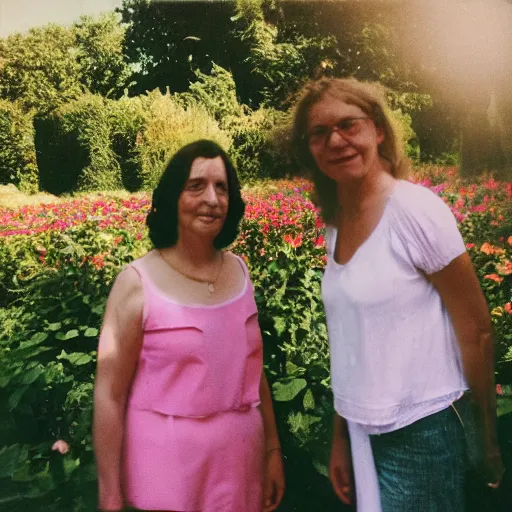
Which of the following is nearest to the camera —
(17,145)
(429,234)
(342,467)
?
(429,234)

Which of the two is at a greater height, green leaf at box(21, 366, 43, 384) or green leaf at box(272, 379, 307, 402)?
green leaf at box(21, 366, 43, 384)

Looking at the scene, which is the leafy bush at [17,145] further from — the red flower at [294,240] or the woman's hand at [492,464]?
the woman's hand at [492,464]

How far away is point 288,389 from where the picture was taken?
5.48 feet

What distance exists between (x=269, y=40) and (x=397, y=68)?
1.31ft

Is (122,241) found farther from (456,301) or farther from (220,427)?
(456,301)

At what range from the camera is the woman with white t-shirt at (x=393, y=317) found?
117 cm

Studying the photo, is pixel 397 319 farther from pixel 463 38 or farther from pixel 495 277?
pixel 463 38

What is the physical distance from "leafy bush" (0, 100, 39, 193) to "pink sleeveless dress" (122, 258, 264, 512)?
0.67 metres

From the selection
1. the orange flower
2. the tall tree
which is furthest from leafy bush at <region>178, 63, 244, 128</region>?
the orange flower

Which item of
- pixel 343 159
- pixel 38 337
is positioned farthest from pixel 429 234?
pixel 38 337

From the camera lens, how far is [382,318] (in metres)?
1.22

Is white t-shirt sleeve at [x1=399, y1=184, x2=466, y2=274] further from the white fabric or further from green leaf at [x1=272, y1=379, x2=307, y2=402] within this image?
green leaf at [x1=272, y1=379, x2=307, y2=402]

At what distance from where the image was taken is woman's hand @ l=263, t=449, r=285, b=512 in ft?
4.96

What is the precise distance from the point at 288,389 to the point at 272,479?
10.5 inches
